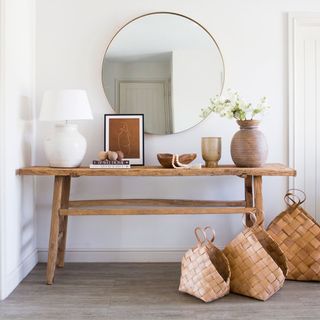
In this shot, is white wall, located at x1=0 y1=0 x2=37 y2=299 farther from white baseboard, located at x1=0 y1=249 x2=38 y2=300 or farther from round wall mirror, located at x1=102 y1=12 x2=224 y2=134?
round wall mirror, located at x1=102 y1=12 x2=224 y2=134

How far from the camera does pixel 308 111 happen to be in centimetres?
310

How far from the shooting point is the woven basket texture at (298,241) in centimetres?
256

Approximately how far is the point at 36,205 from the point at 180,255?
1135 mm

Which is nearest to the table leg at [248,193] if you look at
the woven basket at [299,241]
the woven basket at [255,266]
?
the woven basket at [299,241]

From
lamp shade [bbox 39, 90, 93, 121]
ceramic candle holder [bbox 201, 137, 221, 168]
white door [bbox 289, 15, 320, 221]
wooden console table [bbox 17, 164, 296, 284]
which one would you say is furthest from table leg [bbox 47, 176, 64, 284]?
white door [bbox 289, 15, 320, 221]

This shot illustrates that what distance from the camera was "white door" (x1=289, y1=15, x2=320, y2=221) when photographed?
3082 mm

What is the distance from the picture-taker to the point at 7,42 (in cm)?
236

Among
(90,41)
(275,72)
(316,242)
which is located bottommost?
(316,242)

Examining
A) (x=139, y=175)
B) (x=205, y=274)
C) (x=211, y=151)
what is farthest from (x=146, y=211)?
(x=211, y=151)

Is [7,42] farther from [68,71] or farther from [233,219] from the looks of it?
[233,219]

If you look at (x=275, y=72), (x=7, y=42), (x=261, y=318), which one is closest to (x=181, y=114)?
(x=275, y=72)

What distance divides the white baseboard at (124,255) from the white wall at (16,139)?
1.01 feet

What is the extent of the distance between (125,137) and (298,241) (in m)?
1.35

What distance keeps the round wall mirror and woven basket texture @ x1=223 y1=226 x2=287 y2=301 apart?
1.00m
